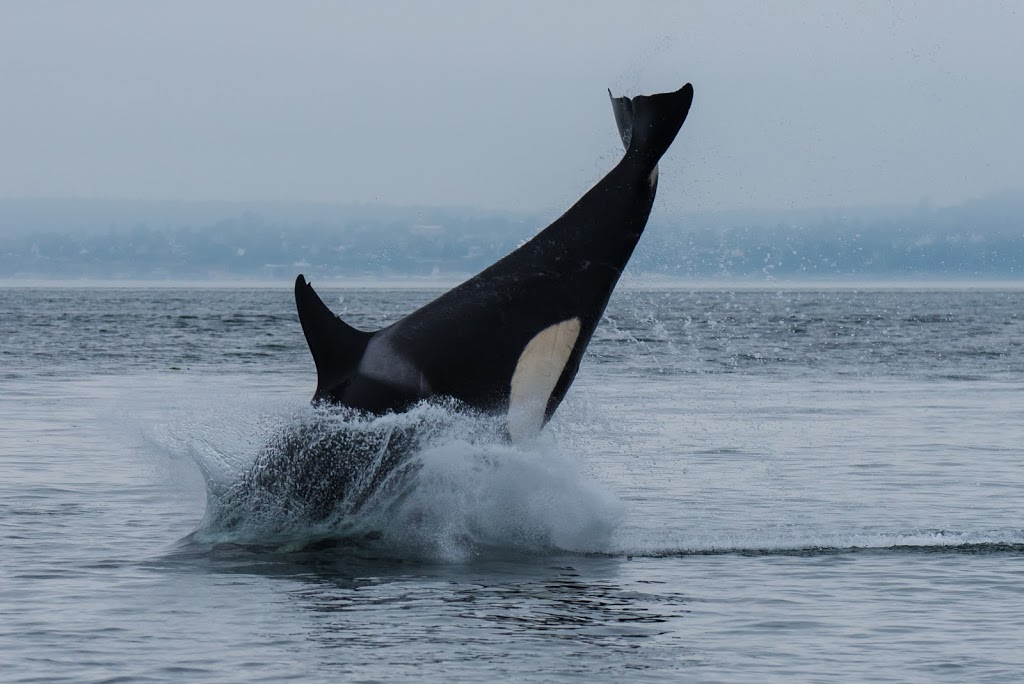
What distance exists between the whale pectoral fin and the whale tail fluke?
288 centimetres

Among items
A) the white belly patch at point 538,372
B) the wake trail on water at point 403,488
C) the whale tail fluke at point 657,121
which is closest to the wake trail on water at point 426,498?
the wake trail on water at point 403,488

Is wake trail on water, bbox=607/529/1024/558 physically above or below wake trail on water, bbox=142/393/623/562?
below

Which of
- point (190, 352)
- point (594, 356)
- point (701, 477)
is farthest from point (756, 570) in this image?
point (190, 352)

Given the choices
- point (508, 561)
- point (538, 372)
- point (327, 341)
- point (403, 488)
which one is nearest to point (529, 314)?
point (538, 372)

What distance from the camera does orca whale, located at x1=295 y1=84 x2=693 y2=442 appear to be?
42.0ft

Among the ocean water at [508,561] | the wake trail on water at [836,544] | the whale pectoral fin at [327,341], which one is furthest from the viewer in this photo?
the wake trail on water at [836,544]

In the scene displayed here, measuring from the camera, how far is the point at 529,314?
12.9 metres

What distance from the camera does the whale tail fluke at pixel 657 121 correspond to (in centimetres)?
1301

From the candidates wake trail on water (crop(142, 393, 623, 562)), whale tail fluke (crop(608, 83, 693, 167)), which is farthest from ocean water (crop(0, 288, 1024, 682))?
whale tail fluke (crop(608, 83, 693, 167))

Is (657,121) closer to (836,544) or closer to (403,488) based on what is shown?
(403,488)

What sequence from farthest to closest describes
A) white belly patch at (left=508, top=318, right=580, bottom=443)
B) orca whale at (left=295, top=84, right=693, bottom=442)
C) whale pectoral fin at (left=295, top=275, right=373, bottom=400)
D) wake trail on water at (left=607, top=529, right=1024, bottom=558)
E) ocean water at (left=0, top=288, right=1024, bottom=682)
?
wake trail on water at (left=607, top=529, right=1024, bottom=558) < white belly patch at (left=508, top=318, right=580, bottom=443) < orca whale at (left=295, top=84, right=693, bottom=442) < whale pectoral fin at (left=295, top=275, right=373, bottom=400) < ocean water at (left=0, top=288, right=1024, bottom=682)

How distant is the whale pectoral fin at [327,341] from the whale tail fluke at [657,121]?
2.88m

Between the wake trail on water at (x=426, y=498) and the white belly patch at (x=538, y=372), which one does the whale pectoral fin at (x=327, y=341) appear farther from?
the white belly patch at (x=538, y=372)

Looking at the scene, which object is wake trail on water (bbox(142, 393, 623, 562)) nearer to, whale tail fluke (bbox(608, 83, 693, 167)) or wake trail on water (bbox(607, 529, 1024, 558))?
wake trail on water (bbox(607, 529, 1024, 558))
